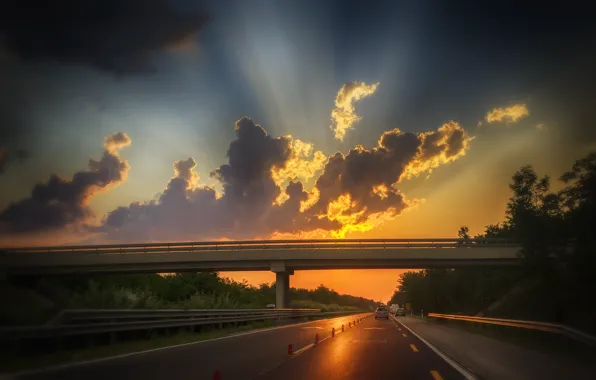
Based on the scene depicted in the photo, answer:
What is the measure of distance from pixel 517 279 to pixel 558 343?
37.6 meters

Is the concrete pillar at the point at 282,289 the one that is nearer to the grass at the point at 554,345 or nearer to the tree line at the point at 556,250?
the tree line at the point at 556,250

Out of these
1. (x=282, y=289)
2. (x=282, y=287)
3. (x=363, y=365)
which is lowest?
(x=363, y=365)

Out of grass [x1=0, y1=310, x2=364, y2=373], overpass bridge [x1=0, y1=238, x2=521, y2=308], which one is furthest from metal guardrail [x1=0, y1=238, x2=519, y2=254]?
grass [x1=0, y1=310, x2=364, y2=373]

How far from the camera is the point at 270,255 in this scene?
4378 cm

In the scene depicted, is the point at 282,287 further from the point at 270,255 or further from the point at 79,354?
the point at 79,354

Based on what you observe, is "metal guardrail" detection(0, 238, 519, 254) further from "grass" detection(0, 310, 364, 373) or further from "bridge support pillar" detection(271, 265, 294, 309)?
"grass" detection(0, 310, 364, 373)

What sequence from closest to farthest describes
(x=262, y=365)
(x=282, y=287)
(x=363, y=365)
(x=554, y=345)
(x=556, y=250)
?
1. (x=262, y=365)
2. (x=363, y=365)
3. (x=554, y=345)
4. (x=556, y=250)
5. (x=282, y=287)

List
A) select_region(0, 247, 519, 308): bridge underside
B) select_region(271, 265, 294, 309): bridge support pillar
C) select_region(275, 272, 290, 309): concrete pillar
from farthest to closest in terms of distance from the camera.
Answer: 1. select_region(275, 272, 290, 309): concrete pillar
2. select_region(271, 265, 294, 309): bridge support pillar
3. select_region(0, 247, 519, 308): bridge underside

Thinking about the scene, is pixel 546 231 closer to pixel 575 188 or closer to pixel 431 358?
pixel 575 188

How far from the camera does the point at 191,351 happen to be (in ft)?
51.8

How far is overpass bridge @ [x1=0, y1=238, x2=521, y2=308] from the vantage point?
42.7 metres

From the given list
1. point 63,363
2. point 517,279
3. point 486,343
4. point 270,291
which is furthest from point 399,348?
point 270,291

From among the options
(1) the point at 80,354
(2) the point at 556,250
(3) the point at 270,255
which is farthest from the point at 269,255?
(1) the point at 80,354

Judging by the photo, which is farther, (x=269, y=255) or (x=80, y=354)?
(x=269, y=255)
